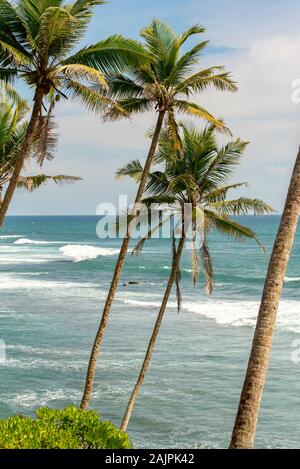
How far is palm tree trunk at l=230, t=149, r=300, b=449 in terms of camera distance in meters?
8.29

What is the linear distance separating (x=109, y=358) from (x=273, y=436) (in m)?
11.1

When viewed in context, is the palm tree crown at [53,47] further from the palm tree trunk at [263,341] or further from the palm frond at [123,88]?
the palm tree trunk at [263,341]

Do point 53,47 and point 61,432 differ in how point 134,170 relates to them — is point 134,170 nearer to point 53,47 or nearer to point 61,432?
point 53,47

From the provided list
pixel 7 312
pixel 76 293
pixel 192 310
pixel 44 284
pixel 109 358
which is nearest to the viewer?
pixel 109 358

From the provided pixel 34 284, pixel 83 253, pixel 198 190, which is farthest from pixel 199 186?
pixel 83 253

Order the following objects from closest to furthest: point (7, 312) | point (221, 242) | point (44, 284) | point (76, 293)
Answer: point (7, 312) < point (76, 293) < point (44, 284) < point (221, 242)

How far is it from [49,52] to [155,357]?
19.6m

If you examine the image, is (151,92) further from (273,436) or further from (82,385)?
(82,385)

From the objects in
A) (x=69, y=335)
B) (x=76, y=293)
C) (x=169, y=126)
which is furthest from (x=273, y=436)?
(x=76, y=293)

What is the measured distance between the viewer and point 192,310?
44000 millimetres

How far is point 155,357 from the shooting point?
30.4m

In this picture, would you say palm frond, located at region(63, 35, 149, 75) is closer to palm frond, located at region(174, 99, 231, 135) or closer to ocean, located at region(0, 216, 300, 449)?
palm frond, located at region(174, 99, 231, 135)
